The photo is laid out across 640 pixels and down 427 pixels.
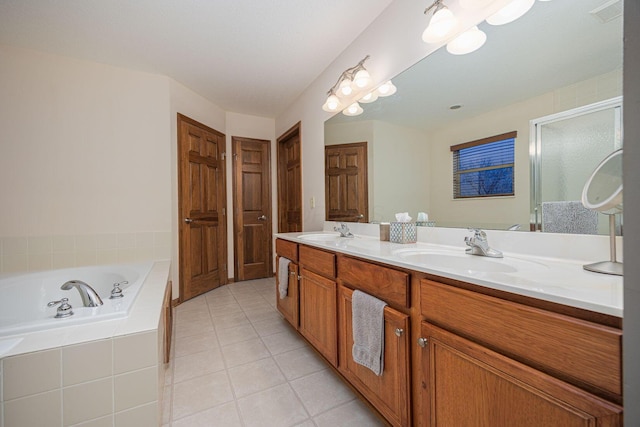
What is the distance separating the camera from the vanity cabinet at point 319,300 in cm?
143

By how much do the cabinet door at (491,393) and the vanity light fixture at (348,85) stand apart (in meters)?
1.72

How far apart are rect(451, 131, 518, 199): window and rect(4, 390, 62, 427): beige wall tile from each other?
6.14ft

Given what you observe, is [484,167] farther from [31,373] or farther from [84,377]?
[31,373]

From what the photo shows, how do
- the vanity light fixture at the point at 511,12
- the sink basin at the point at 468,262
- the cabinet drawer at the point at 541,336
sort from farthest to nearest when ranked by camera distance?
the vanity light fixture at the point at 511,12 < the sink basin at the point at 468,262 < the cabinet drawer at the point at 541,336

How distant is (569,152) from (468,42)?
2.40 feet

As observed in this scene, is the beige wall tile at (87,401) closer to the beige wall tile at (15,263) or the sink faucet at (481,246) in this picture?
the sink faucet at (481,246)

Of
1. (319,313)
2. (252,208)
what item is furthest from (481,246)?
(252,208)

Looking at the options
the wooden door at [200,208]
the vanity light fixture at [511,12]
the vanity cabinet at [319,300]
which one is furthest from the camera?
the wooden door at [200,208]

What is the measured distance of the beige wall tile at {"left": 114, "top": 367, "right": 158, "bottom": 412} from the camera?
2.97 ft

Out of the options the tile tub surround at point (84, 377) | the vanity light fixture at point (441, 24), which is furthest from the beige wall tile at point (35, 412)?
the vanity light fixture at point (441, 24)

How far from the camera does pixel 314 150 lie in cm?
272

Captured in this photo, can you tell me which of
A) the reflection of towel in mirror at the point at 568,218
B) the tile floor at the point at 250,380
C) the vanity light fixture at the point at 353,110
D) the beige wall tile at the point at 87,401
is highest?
the vanity light fixture at the point at 353,110

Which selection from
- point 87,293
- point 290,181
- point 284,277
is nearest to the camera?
point 87,293

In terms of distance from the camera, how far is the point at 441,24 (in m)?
1.28
